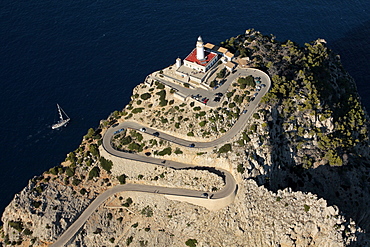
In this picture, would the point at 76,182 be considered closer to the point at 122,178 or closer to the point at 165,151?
the point at 122,178

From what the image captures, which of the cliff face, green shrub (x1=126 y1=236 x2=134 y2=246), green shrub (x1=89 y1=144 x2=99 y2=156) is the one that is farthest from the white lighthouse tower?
green shrub (x1=126 y1=236 x2=134 y2=246)

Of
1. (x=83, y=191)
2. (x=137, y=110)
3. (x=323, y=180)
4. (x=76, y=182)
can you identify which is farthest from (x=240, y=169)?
(x=76, y=182)

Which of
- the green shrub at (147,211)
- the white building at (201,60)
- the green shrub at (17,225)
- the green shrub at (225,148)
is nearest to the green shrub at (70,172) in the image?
the green shrub at (17,225)

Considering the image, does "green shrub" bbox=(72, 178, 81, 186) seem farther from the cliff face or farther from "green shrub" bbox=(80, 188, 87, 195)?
"green shrub" bbox=(80, 188, 87, 195)

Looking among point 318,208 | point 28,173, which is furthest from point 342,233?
point 28,173

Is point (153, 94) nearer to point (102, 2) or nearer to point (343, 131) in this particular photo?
point (343, 131)
